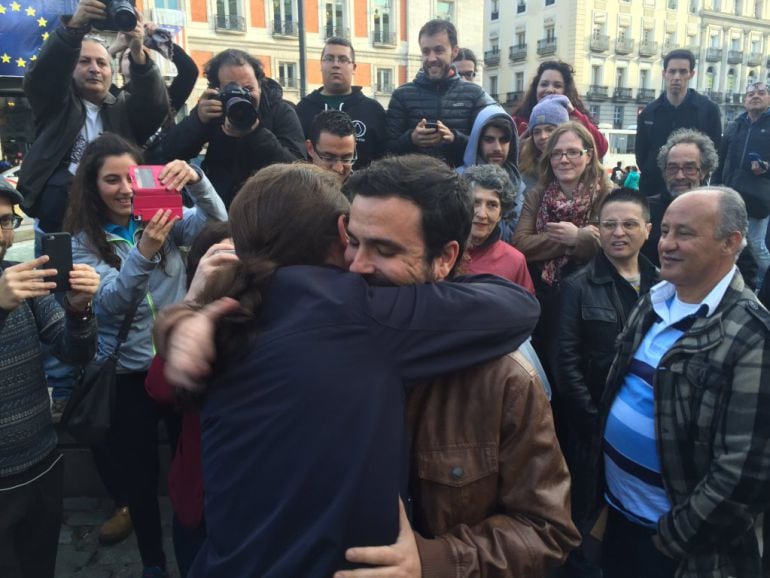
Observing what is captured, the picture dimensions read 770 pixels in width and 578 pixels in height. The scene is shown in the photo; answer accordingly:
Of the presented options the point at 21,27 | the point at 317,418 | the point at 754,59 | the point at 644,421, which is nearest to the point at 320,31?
the point at 21,27

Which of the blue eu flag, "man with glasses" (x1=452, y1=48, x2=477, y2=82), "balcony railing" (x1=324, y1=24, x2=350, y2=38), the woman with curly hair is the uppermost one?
"balcony railing" (x1=324, y1=24, x2=350, y2=38)

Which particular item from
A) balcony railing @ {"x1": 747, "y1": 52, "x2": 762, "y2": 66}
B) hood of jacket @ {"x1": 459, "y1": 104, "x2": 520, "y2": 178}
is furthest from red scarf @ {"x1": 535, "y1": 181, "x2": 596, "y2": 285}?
balcony railing @ {"x1": 747, "y1": 52, "x2": 762, "y2": 66}

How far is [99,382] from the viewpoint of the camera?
2424 millimetres

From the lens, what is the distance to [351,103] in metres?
4.26

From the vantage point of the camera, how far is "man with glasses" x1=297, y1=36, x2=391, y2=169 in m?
4.20

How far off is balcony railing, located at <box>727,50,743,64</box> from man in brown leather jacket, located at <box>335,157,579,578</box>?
5932cm

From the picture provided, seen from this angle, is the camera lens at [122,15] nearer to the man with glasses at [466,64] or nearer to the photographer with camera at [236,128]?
the photographer with camera at [236,128]

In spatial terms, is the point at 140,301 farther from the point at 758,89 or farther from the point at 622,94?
the point at 622,94

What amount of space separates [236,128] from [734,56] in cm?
5875

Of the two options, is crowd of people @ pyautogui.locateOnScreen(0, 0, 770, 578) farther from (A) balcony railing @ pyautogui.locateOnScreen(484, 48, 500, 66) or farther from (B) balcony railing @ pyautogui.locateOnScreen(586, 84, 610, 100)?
(A) balcony railing @ pyautogui.locateOnScreen(484, 48, 500, 66)

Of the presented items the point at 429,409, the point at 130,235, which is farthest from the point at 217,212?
the point at 429,409

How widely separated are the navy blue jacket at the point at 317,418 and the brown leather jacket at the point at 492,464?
0.10 m

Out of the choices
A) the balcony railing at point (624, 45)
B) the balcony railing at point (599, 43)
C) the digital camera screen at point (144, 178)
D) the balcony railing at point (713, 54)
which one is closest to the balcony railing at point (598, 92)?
the balcony railing at point (599, 43)

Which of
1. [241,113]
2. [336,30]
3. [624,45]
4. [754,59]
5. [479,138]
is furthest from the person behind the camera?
[754,59]
